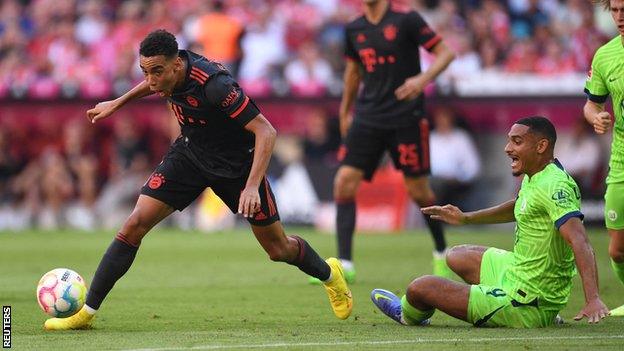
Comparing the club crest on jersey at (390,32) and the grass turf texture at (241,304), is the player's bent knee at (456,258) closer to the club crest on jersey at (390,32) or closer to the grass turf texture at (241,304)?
the grass turf texture at (241,304)

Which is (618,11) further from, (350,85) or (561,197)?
(350,85)

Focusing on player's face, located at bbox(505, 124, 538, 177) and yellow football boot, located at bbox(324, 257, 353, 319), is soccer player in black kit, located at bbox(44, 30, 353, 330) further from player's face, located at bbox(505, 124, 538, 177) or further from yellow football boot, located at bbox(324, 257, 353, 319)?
player's face, located at bbox(505, 124, 538, 177)

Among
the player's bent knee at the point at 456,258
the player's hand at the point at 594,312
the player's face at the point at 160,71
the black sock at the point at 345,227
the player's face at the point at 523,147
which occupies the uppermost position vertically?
the player's face at the point at 160,71

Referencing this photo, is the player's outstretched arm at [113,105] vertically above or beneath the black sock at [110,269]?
above

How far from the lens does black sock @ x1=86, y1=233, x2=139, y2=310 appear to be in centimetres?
845

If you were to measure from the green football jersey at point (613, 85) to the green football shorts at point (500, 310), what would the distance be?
145 centimetres

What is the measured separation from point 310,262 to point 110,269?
1.48 m

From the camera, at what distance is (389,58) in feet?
41.2

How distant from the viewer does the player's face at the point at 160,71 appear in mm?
8281

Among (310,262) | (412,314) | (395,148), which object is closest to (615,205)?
(412,314)

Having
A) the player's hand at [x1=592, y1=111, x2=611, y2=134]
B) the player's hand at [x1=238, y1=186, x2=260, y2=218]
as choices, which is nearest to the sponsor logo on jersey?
the player's hand at [x1=238, y1=186, x2=260, y2=218]

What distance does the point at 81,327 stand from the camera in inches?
336

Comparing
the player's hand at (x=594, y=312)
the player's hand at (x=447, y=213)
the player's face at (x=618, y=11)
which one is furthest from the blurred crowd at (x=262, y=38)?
the player's hand at (x=594, y=312)

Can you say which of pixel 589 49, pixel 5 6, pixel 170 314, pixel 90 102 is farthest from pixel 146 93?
pixel 5 6
